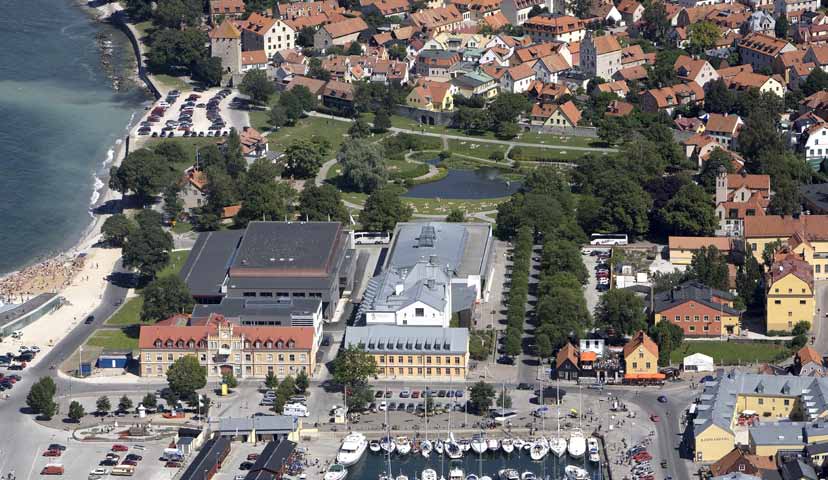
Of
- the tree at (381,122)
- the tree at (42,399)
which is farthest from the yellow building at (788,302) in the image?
the tree at (381,122)

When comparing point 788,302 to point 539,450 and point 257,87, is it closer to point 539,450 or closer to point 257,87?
point 539,450

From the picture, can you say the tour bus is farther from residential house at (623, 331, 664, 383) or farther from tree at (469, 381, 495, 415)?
residential house at (623, 331, 664, 383)

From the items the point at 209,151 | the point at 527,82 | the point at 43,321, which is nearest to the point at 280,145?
the point at 209,151

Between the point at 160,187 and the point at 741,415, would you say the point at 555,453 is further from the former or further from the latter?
the point at 160,187

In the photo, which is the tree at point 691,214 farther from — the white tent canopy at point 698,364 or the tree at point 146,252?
the tree at point 146,252

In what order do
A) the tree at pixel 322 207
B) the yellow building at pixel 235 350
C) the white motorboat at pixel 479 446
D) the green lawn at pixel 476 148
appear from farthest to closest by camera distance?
the green lawn at pixel 476 148 → the tree at pixel 322 207 → the yellow building at pixel 235 350 → the white motorboat at pixel 479 446

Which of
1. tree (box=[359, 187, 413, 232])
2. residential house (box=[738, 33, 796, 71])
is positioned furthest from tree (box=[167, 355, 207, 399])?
residential house (box=[738, 33, 796, 71])

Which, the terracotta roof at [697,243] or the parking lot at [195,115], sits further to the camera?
the parking lot at [195,115]
